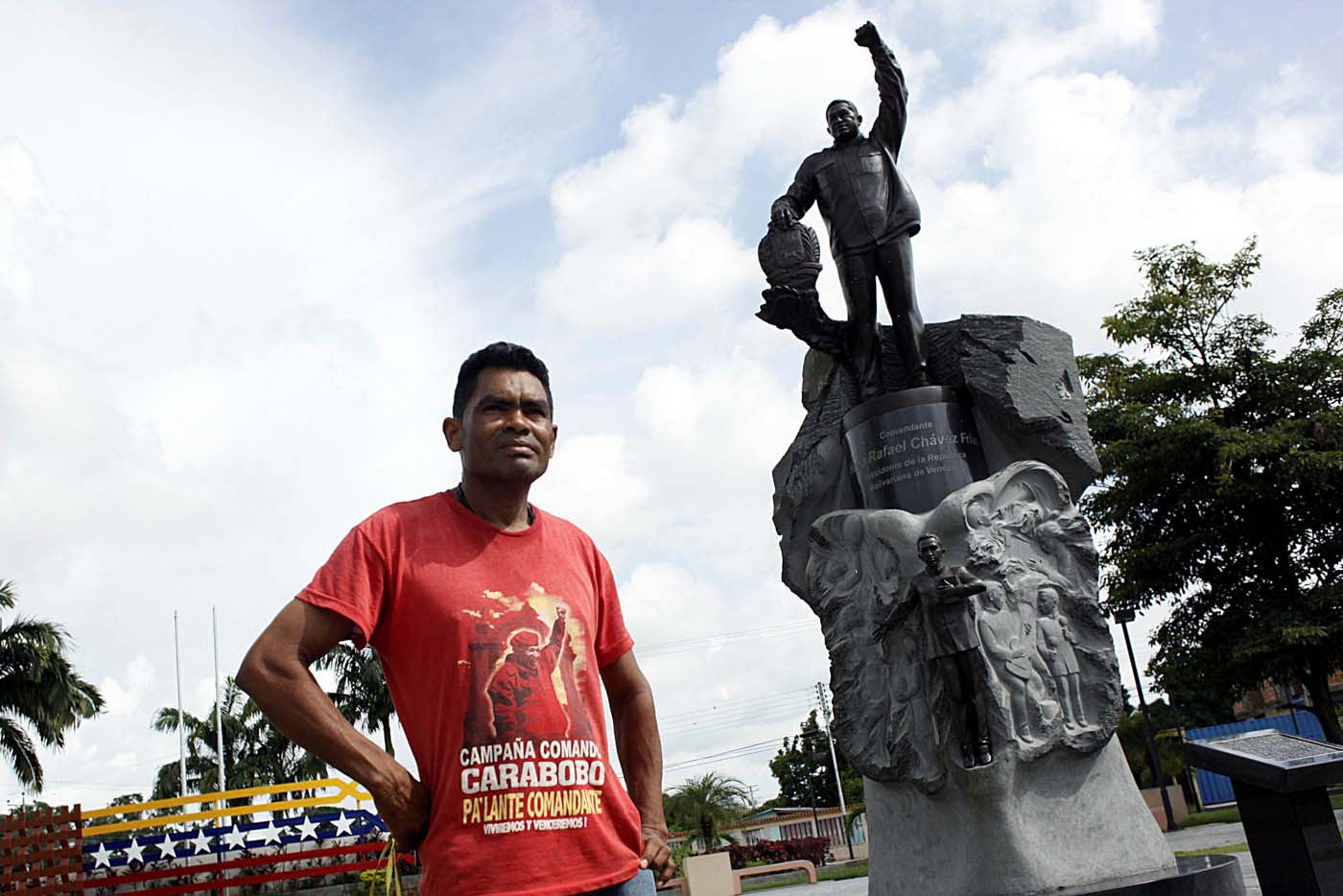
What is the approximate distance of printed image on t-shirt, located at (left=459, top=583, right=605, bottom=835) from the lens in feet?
7.25

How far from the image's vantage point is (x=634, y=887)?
2.31 m

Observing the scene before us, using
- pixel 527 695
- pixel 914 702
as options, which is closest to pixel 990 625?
pixel 914 702

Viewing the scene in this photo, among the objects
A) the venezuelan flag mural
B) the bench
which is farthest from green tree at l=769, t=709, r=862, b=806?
the venezuelan flag mural

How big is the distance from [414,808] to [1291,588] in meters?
20.9

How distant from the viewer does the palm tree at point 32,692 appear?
69.6 feet

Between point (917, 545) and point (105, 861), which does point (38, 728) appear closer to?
point (105, 861)

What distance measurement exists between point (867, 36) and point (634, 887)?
24.2ft

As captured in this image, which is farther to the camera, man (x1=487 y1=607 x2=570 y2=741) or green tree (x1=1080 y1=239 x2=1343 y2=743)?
green tree (x1=1080 y1=239 x2=1343 y2=743)

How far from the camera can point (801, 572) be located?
8.38 metres

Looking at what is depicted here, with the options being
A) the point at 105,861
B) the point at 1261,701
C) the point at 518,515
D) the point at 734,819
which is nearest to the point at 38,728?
the point at 105,861

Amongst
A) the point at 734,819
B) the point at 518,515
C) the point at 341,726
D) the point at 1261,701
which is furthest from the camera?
the point at 1261,701

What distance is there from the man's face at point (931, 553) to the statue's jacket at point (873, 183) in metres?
2.80

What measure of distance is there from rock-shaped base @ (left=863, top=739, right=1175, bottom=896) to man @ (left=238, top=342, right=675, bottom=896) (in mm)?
4498

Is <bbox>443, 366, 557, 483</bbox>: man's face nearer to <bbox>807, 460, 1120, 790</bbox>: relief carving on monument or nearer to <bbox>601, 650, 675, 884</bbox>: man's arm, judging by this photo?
<bbox>601, 650, 675, 884</bbox>: man's arm
